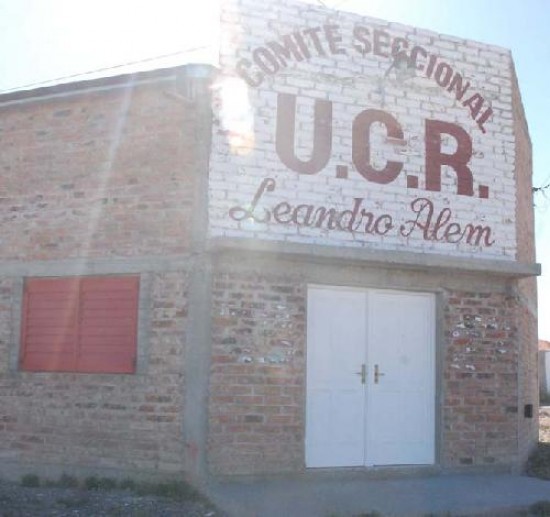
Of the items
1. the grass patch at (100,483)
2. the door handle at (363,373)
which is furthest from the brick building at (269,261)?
the grass patch at (100,483)

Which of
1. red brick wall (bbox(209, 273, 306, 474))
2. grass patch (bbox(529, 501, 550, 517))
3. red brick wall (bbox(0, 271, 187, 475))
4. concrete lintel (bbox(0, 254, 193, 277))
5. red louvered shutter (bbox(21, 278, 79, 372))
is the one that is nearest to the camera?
grass patch (bbox(529, 501, 550, 517))

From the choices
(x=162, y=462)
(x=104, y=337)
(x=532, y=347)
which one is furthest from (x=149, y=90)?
(x=532, y=347)

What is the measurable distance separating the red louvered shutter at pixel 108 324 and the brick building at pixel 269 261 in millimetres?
26

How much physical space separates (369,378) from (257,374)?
153 centimetres

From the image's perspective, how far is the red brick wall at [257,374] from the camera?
893cm

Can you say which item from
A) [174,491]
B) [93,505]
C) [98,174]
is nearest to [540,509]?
[174,491]

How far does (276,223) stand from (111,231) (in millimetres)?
1970

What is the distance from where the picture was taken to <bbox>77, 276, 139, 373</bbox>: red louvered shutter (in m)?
9.45

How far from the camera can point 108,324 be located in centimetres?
962

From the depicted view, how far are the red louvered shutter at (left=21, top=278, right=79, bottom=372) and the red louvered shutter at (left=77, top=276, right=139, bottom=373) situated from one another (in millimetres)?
144

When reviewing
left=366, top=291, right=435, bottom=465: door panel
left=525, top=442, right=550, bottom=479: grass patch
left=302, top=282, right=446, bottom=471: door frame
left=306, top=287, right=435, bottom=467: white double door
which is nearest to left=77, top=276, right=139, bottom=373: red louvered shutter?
left=306, top=287, right=435, bottom=467: white double door

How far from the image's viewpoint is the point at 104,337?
31.5 feet

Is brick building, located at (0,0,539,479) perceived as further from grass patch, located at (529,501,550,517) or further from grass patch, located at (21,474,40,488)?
grass patch, located at (529,501,550,517)

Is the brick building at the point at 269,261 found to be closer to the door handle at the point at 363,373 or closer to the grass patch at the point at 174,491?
the door handle at the point at 363,373
